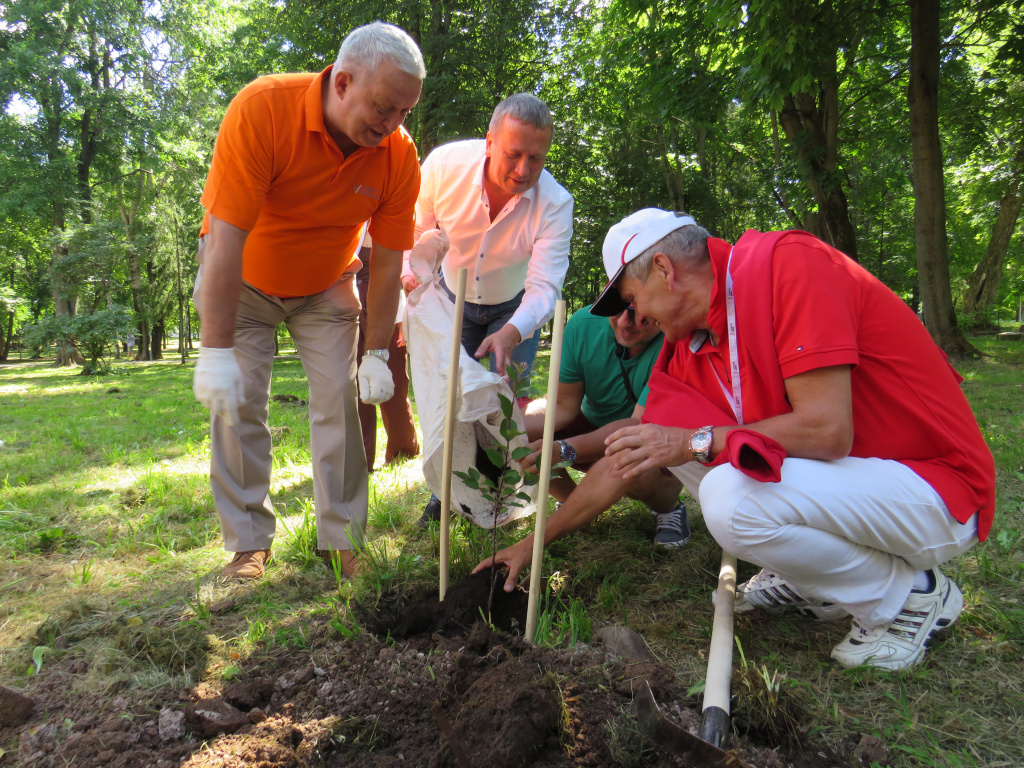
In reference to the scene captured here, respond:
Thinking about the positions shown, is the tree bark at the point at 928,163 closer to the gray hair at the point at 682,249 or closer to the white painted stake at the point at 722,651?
the gray hair at the point at 682,249

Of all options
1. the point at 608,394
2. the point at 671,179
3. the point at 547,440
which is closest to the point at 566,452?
the point at 608,394

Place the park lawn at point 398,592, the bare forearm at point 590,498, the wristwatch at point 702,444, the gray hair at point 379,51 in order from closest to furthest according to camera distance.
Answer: the park lawn at point 398,592
the wristwatch at point 702,444
the gray hair at point 379,51
the bare forearm at point 590,498

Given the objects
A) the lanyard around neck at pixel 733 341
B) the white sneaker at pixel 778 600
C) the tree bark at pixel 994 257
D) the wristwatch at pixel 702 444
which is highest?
the tree bark at pixel 994 257

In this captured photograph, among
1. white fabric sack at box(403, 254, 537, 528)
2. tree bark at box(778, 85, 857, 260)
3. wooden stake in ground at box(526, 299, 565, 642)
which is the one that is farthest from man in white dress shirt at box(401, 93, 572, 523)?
tree bark at box(778, 85, 857, 260)

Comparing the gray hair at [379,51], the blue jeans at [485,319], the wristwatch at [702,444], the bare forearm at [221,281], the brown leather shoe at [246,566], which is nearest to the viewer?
the wristwatch at [702,444]

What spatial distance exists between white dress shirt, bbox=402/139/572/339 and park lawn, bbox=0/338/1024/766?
122cm

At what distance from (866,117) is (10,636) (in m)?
13.1

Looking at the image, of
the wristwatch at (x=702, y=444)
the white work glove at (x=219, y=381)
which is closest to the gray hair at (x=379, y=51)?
the white work glove at (x=219, y=381)

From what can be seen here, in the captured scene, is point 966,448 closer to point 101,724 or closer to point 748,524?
point 748,524

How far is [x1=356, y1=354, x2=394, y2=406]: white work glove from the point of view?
2604mm

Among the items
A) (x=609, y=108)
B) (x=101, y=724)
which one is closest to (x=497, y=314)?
(x=101, y=724)

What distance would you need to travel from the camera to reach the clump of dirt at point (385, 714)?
1385mm

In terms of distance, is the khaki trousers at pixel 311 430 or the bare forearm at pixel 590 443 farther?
the bare forearm at pixel 590 443

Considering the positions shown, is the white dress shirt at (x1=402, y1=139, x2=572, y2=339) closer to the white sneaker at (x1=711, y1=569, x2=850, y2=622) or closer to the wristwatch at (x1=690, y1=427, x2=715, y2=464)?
the wristwatch at (x1=690, y1=427, x2=715, y2=464)
